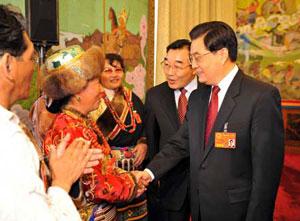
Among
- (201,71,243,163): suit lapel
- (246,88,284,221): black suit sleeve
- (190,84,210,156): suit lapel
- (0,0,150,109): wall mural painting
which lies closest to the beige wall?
(0,0,150,109): wall mural painting

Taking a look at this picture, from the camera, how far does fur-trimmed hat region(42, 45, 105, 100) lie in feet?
6.32

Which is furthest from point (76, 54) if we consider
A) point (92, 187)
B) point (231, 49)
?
point (231, 49)

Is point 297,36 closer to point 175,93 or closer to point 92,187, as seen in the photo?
point 175,93

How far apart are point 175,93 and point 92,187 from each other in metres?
1.45

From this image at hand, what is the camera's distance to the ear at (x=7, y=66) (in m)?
1.24

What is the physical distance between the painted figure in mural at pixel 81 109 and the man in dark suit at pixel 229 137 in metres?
0.51

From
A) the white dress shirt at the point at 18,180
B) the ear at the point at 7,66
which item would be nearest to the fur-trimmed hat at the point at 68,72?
the ear at the point at 7,66

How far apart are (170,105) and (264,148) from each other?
44.8 inches

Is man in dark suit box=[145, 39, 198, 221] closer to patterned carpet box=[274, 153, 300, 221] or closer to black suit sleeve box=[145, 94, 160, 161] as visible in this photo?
black suit sleeve box=[145, 94, 160, 161]

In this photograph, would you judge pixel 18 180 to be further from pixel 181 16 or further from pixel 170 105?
pixel 181 16

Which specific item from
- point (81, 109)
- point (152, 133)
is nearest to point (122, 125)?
point (152, 133)

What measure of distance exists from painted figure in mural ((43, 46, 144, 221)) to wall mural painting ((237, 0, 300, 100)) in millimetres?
3892

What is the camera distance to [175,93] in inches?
125

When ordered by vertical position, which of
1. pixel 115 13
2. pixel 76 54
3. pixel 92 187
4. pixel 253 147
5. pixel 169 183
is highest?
pixel 115 13
